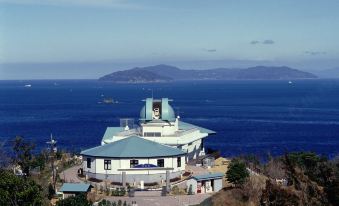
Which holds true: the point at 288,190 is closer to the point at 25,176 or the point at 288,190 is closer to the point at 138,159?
the point at 25,176

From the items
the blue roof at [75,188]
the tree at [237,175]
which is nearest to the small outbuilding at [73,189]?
the blue roof at [75,188]

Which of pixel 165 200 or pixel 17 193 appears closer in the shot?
pixel 17 193

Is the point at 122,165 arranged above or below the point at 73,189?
above

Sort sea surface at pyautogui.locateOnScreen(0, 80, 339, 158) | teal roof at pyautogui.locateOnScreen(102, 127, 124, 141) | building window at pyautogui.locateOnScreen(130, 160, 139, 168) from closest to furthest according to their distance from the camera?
1. building window at pyautogui.locateOnScreen(130, 160, 139, 168)
2. teal roof at pyautogui.locateOnScreen(102, 127, 124, 141)
3. sea surface at pyautogui.locateOnScreen(0, 80, 339, 158)

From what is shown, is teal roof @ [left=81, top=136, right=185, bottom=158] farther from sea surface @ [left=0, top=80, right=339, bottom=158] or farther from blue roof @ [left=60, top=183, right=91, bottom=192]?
sea surface @ [left=0, top=80, right=339, bottom=158]

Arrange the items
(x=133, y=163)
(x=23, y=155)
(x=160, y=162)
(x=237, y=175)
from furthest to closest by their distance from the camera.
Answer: (x=160, y=162) → (x=133, y=163) → (x=23, y=155) → (x=237, y=175)

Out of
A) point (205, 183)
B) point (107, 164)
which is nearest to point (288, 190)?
point (205, 183)

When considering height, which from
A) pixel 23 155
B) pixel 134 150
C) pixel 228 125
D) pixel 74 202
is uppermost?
pixel 23 155

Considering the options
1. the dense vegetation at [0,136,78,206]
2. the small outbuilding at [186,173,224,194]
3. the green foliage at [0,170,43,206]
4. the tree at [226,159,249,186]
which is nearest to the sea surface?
the small outbuilding at [186,173,224,194]
